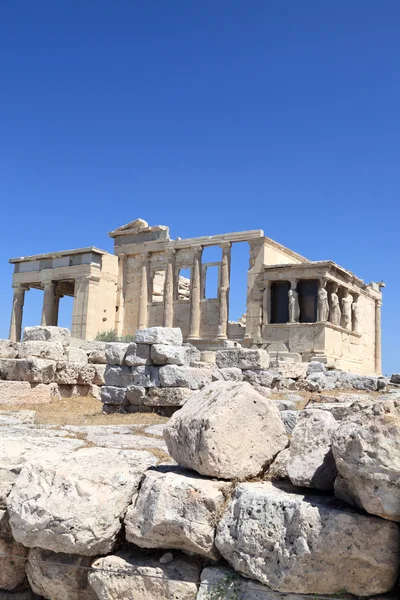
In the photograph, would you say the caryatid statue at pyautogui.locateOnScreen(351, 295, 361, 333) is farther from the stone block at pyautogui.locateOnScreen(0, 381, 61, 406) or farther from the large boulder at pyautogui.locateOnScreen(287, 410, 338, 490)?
the large boulder at pyautogui.locateOnScreen(287, 410, 338, 490)

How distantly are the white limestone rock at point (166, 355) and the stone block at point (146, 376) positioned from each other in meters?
0.16

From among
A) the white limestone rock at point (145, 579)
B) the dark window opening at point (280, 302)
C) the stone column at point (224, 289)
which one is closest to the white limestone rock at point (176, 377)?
the white limestone rock at point (145, 579)

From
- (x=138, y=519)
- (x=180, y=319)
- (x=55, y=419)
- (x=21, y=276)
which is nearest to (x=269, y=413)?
(x=138, y=519)

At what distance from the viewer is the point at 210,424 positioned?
3371 mm

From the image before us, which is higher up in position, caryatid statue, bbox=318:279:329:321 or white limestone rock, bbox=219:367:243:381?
caryatid statue, bbox=318:279:329:321

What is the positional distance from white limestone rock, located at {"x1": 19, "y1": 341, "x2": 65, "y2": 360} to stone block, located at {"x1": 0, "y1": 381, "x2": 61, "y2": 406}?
93 cm

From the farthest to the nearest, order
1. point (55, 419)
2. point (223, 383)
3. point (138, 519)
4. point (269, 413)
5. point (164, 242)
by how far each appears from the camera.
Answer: point (164, 242), point (55, 419), point (223, 383), point (269, 413), point (138, 519)

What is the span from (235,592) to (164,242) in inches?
1049

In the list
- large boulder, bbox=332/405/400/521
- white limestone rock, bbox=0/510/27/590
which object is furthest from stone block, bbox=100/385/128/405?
large boulder, bbox=332/405/400/521

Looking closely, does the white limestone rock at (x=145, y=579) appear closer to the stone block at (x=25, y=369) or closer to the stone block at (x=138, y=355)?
the stone block at (x=138, y=355)

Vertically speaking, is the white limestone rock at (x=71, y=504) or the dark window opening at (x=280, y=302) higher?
the dark window opening at (x=280, y=302)

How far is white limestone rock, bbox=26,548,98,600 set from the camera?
3.47 metres

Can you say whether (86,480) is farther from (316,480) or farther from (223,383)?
(316,480)

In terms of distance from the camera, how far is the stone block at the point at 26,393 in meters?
10.7
